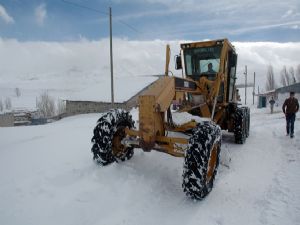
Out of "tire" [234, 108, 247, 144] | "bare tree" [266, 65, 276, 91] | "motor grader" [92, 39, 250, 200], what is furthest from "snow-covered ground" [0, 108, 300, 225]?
"bare tree" [266, 65, 276, 91]

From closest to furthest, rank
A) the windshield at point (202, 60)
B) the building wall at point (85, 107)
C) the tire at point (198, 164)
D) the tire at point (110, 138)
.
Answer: the tire at point (198, 164) < the tire at point (110, 138) < the windshield at point (202, 60) < the building wall at point (85, 107)

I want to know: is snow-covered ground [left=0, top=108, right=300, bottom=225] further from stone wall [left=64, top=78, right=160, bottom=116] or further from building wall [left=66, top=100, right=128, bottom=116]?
building wall [left=66, top=100, right=128, bottom=116]

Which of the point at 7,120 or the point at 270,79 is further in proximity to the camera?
the point at 270,79

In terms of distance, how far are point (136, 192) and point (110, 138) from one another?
4.40ft

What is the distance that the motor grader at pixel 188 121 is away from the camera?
5211 millimetres

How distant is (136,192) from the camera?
17.8 ft

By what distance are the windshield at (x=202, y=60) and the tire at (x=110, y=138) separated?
2.97 metres

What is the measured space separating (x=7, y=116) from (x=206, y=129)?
161 feet

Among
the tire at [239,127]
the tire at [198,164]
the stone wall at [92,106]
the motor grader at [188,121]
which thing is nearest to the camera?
the tire at [198,164]

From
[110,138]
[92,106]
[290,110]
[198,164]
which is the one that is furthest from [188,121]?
[92,106]

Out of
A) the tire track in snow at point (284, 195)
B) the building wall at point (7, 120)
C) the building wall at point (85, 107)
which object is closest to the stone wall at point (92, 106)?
the building wall at point (85, 107)

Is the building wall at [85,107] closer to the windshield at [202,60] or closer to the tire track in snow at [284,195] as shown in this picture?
the windshield at [202,60]

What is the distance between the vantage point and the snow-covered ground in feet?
15.3

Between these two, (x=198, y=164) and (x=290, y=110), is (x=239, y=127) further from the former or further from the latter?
(x=198, y=164)
